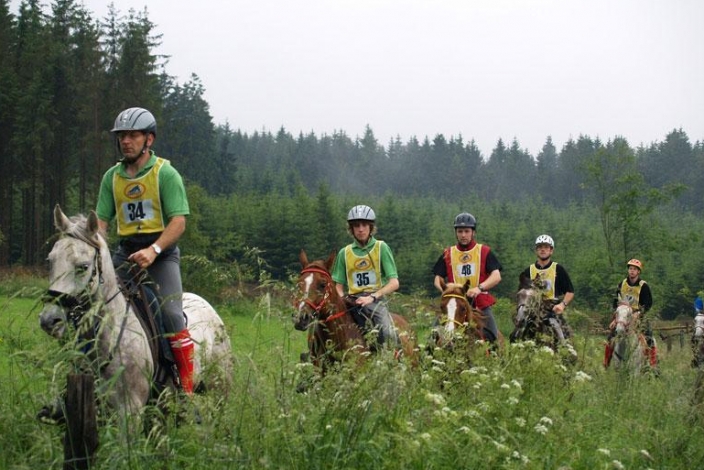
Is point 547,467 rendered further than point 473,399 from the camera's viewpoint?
No

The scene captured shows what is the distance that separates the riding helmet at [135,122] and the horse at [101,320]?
0.99 meters

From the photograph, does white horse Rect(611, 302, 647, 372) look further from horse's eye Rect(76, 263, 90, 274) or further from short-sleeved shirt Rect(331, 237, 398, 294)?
horse's eye Rect(76, 263, 90, 274)

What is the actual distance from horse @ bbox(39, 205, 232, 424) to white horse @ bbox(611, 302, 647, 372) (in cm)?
440

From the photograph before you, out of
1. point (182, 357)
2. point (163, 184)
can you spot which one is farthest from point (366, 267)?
point (182, 357)

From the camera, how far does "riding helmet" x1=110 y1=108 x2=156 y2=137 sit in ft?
21.0

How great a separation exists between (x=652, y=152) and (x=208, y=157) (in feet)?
404

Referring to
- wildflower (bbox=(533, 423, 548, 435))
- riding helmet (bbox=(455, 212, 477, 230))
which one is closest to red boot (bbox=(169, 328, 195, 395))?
wildflower (bbox=(533, 423, 548, 435))

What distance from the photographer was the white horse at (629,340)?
8077 millimetres

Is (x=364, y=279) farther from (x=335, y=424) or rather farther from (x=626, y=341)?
(x=335, y=424)

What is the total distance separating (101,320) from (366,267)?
18.2 ft

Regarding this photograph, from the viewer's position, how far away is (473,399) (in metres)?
5.80

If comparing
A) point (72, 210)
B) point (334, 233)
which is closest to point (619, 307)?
point (72, 210)

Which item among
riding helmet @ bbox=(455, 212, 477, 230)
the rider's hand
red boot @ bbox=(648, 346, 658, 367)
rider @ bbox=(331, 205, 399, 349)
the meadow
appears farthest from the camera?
riding helmet @ bbox=(455, 212, 477, 230)

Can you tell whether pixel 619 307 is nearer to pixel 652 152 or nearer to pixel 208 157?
pixel 208 157
